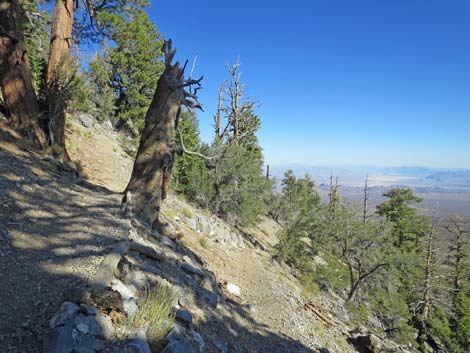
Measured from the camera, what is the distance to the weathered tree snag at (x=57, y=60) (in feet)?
26.8

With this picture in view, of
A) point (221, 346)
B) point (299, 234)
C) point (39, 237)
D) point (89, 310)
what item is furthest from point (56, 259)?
point (299, 234)

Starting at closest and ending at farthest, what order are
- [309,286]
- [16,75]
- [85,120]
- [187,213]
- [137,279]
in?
[137,279], [16,75], [187,213], [309,286], [85,120]

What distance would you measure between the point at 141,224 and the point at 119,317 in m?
3.74

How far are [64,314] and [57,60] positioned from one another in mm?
8279

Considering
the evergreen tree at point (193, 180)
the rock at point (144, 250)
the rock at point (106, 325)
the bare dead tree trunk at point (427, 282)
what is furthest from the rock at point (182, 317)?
the bare dead tree trunk at point (427, 282)

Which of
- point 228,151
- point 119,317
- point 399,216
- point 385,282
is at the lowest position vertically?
point 385,282

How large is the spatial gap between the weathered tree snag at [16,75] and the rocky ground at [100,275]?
20.8 inches

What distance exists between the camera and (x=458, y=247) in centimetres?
2381

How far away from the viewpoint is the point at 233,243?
42.9 feet

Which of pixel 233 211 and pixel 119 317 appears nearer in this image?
pixel 119 317

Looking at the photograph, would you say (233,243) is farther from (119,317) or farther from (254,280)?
(119,317)

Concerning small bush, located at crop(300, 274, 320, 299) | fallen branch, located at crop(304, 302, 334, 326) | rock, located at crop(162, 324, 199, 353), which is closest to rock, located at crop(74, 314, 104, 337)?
rock, located at crop(162, 324, 199, 353)

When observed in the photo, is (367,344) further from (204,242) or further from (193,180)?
(193,180)

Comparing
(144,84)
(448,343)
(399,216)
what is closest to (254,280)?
(144,84)
